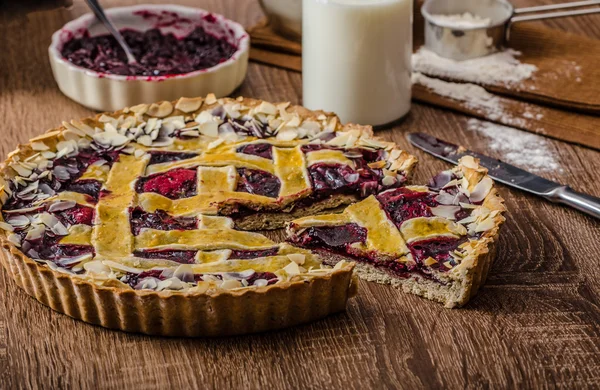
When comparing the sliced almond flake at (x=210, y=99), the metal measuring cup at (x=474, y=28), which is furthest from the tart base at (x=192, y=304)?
the metal measuring cup at (x=474, y=28)

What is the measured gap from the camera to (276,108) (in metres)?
2.65

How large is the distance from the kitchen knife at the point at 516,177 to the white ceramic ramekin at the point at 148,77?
24.9 inches

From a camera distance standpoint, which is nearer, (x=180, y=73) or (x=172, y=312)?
(x=172, y=312)

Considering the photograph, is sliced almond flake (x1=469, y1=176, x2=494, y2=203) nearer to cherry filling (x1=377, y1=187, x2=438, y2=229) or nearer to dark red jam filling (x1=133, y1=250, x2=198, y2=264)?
cherry filling (x1=377, y1=187, x2=438, y2=229)

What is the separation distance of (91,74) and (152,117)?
309mm

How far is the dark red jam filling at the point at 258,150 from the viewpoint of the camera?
8.21ft

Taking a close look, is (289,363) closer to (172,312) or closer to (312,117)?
(172,312)

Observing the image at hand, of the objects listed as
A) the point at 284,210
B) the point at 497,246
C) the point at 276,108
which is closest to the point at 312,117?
the point at 276,108

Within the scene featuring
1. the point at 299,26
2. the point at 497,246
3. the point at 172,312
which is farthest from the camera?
the point at 299,26

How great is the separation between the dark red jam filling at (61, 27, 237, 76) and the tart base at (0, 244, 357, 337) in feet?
3.26

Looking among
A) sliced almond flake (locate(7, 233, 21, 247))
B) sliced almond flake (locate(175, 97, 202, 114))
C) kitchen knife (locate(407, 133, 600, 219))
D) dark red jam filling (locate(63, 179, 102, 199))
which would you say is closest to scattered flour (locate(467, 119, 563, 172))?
kitchen knife (locate(407, 133, 600, 219))

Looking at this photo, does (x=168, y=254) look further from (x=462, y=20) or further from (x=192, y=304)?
(x=462, y=20)

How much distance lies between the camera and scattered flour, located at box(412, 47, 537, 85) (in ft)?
9.82

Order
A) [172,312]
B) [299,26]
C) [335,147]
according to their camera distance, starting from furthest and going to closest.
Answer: [299,26], [335,147], [172,312]
